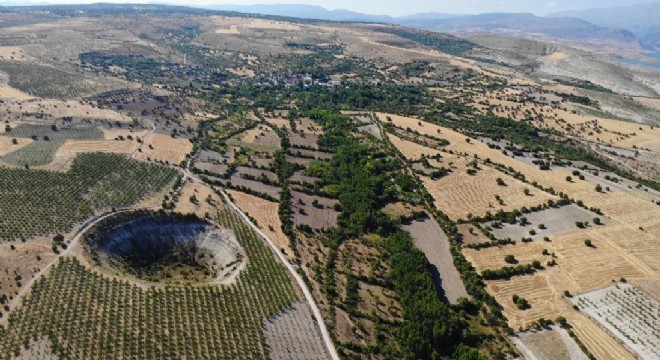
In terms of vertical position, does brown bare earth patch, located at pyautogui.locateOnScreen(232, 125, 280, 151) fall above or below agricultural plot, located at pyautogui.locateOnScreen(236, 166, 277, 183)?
above

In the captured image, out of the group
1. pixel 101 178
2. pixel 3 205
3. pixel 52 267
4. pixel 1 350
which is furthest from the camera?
pixel 101 178

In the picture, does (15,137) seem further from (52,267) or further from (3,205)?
(52,267)

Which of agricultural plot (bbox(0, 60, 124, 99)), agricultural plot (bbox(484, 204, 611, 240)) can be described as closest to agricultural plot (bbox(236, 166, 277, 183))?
agricultural plot (bbox(484, 204, 611, 240))

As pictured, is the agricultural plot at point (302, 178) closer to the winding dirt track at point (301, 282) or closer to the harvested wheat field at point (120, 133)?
the winding dirt track at point (301, 282)

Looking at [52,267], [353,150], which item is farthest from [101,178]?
[353,150]

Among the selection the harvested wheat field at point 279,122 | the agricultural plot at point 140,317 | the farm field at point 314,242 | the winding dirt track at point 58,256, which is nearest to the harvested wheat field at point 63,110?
the farm field at point 314,242

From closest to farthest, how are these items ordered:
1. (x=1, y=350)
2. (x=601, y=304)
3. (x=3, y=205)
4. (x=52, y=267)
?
(x=1, y=350) < (x=52, y=267) < (x=601, y=304) < (x=3, y=205)

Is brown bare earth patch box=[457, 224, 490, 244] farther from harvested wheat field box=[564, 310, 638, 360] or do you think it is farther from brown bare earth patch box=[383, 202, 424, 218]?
harvested wheat field box=[564, 310, 638, 360]
